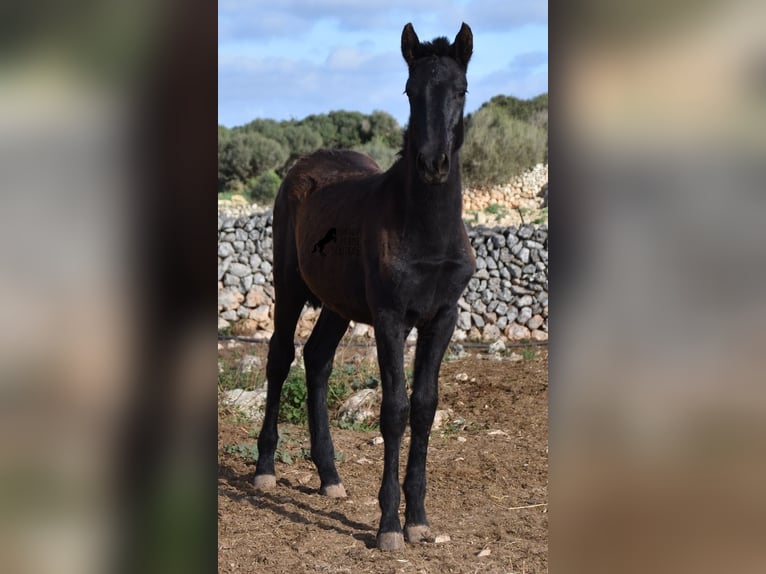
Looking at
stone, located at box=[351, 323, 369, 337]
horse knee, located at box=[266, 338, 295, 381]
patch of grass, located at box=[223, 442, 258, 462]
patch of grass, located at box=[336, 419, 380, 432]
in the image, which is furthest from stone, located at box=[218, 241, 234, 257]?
horse knee, located at box=[266, 338, 295, 381]

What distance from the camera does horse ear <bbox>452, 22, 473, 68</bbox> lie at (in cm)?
346

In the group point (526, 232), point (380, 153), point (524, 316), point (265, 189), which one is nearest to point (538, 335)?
point (524, 316)

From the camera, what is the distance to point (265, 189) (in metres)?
17.7

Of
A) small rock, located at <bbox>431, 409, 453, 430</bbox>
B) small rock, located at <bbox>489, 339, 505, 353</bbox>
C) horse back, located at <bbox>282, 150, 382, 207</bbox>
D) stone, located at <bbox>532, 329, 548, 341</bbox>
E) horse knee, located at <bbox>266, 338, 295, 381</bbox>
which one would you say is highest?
horse back, located at <bbox>282, 150, 382, 207</bbox>

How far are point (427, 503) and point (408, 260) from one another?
188cm

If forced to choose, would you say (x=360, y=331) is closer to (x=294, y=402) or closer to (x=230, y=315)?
(x=230, y=315)

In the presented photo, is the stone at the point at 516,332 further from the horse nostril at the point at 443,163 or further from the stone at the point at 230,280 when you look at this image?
the horse nostril at the point at 443,163

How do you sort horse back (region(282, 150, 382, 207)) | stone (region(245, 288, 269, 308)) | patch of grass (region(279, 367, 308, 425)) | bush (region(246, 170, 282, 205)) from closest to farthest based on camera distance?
horse back (region(282, 150, 382, 207)) < patch of grass (region(279, 367, 308, 425)) < stone (region(245, 288, 269, 308)) < bush (region(246, 170, 282, 205))

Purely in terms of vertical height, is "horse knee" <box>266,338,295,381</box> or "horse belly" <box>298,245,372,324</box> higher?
"horse belly" <box>298,245,372,324</box>

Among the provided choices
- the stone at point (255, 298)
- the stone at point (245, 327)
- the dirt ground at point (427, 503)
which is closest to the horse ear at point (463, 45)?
the dirt ground at point (427, 503)
